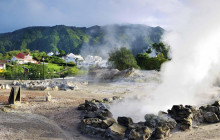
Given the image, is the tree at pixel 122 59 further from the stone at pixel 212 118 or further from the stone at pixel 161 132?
the stone at pixel 161 132

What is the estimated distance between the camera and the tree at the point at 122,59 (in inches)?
1510

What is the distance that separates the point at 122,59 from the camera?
3844 centimetres

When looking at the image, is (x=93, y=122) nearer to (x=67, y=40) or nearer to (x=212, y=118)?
(x=212, y=118)

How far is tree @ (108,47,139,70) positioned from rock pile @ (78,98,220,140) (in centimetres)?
2914

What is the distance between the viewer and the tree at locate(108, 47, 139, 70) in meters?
38.3

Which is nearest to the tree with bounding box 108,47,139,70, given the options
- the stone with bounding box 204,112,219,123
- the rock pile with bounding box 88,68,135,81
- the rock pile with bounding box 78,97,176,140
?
the rock pile with bounding box 88,68,135,81

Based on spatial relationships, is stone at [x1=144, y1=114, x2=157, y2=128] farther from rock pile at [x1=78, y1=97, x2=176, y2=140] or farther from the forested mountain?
the forested mountain

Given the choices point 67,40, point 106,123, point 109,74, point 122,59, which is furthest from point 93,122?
point 67,40

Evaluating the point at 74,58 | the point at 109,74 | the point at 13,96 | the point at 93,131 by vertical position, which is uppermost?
the point at 74,58

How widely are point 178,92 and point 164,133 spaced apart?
15.3 ft

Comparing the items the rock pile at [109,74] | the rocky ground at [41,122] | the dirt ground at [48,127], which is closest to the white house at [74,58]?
the rock pile at [109,74]

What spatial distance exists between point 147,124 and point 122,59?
31.1m

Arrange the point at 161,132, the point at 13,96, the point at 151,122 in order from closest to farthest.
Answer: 1. the point at 161,132
2. the point at 151,122
3. the point at 13,96

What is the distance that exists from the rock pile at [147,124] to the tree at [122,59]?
2914 cm
